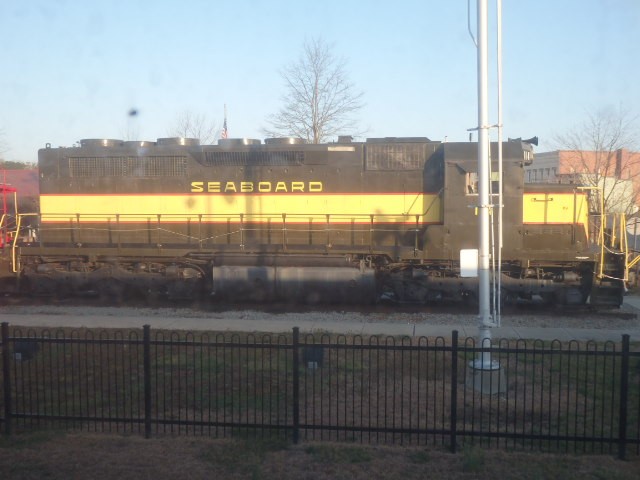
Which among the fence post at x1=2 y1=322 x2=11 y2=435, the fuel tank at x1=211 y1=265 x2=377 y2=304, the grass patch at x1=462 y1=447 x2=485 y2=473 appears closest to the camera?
the grass patch at x1=462 y1=447 x2=485 y2=473

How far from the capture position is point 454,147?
1504 centimetres

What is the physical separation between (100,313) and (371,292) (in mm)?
6459

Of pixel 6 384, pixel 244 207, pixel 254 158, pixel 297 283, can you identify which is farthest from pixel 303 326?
pixel 6 384

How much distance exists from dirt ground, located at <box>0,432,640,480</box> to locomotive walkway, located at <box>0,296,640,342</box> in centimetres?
612

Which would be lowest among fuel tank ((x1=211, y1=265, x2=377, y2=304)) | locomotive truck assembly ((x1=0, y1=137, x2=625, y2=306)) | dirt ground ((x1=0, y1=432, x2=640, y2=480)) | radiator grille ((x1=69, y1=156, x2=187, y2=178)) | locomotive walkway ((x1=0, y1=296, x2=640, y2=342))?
dirt ground ((x1=0, y1=432, x2=640, y2=480))

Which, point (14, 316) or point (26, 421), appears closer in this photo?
point (26, 421)

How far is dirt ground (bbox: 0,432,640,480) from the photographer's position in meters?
5.84

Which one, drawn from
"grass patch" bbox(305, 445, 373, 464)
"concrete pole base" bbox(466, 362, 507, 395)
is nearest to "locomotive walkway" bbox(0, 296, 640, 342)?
"concrete pole base" bbox(466, 362, 507, 395)

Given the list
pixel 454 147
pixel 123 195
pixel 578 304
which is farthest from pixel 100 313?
pixel 578 304

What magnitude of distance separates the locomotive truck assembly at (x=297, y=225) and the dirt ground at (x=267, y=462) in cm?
895

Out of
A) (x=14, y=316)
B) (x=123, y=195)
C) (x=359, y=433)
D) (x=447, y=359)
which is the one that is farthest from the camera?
(x=123, y=195)

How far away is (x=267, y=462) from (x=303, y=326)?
7.30 metres

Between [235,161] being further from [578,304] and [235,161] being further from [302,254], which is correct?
[578,304]

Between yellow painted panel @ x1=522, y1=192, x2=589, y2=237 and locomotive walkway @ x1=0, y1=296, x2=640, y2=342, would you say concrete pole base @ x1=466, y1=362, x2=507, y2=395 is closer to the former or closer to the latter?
locomotive walkway @ x1=0, y1=296, x2=640, y2=342
